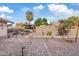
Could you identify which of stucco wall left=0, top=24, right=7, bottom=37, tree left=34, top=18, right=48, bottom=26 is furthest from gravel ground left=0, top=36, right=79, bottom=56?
tree left=34, top=18, right=48, bottom=26

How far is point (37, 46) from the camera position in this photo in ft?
14.7

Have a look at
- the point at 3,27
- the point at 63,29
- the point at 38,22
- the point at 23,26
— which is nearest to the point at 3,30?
the point at 3,27

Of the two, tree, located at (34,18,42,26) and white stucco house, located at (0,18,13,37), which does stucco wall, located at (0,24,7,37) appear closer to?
white stucco house, located at (0,18,13,37)

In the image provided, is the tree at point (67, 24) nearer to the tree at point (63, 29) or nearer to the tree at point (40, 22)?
the tree at point (63, 29)

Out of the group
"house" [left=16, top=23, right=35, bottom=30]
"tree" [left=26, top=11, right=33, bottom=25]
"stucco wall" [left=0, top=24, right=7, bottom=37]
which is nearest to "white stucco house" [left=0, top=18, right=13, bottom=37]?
"stucco wall" [left=0, top=24, right=7, bottom=37]

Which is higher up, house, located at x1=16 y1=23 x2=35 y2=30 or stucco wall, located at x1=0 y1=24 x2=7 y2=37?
house, located at x1=16 y1=23 x2=35 y2=30

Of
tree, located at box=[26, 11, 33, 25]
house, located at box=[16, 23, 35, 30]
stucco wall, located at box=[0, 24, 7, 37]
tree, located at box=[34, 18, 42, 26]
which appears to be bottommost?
stucco wall, located at box=[0, 24, 7, 37]

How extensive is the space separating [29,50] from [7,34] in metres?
0.28

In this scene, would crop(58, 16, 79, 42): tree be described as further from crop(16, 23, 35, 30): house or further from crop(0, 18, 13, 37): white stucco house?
crop(0, 18, 13, 37): white stucco house

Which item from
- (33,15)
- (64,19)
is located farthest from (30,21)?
(64,19)

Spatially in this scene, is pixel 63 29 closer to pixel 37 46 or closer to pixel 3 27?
pixel 37 46

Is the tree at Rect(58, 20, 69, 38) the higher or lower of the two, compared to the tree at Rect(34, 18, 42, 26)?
lower

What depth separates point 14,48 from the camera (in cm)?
450

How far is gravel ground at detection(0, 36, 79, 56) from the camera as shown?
4.48 m
